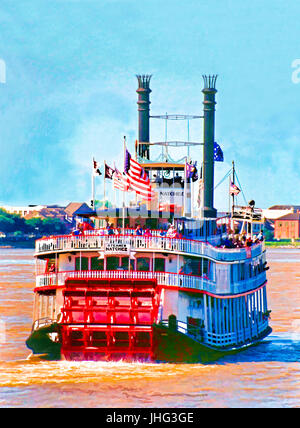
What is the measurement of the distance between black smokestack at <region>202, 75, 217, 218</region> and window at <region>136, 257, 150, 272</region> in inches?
985

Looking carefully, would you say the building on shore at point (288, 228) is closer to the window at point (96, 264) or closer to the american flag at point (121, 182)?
the american flag at point (121, 182)

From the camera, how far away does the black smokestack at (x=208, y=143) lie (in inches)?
2106

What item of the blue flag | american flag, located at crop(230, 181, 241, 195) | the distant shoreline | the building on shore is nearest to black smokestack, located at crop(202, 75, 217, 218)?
the blue flag

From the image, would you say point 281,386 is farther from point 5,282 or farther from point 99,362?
point 5,282

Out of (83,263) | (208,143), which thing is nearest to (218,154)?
(208,143)

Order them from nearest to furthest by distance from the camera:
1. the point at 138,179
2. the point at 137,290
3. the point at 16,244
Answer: the point at 137,290 < the point at 138,179 < the point at 16,244

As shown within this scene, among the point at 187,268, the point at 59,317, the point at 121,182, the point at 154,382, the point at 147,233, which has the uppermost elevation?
the point at 121,182

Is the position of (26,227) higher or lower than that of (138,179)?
lower

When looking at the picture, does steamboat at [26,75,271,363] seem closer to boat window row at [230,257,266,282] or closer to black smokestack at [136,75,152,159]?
boat window row at [230,257,266,282]

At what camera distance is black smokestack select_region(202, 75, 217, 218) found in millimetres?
53500

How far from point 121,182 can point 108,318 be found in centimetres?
447

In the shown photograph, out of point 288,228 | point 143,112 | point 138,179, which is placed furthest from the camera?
point 288,228

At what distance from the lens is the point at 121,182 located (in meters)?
30.2

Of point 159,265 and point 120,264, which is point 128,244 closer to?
point 120,264
